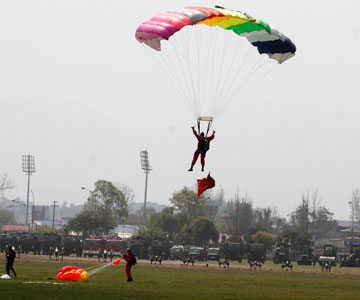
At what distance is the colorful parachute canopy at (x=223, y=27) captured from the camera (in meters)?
27.5

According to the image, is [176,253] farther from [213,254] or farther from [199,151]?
[199,151]

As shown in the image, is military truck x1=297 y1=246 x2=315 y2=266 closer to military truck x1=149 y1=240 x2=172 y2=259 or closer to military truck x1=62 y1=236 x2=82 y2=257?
military truck x1=149 y1=240 x2=172 y2=259

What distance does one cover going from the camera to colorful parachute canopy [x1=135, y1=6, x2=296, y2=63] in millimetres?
27500

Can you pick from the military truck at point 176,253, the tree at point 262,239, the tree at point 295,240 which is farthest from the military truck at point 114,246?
the tree at point 262,239

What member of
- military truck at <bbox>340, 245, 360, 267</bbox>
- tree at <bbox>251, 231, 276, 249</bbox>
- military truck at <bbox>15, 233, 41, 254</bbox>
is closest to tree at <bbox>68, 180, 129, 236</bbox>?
tree at <bbox>251, 231, 276, 249</bbox>

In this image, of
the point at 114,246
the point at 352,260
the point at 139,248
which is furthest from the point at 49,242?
the point at 352,260

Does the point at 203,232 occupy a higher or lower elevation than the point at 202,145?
lower

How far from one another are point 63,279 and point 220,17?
12.9 meters

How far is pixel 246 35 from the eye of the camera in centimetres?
3106

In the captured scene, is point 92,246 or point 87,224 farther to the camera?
point 87,224

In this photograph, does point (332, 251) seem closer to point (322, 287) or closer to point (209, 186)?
point (322, 287)

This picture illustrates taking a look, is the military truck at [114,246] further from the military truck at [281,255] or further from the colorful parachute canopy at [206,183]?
the colorful parachute canopy at [206,183]

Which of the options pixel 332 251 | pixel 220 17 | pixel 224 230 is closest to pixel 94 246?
pixel 332 251

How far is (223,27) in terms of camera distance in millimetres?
30641
